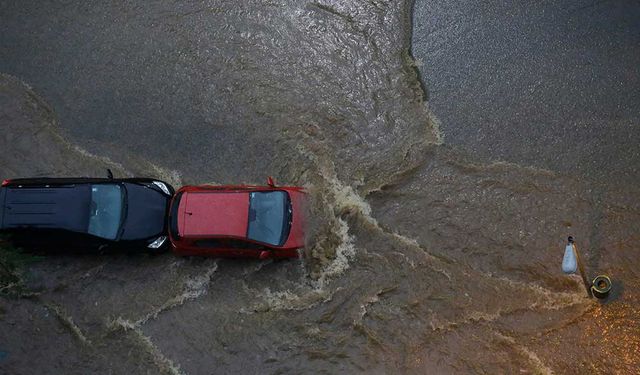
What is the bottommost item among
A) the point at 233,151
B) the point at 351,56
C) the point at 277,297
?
the point at 277,297

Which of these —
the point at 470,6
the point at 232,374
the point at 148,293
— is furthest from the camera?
the point at 470,6

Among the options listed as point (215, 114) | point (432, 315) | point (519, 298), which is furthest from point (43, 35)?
point (519, 298)

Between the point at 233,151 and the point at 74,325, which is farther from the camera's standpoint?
the point at 233,151

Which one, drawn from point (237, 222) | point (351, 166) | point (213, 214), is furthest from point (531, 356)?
point (213, 214)

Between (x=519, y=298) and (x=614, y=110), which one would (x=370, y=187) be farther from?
(x=614, y=110)

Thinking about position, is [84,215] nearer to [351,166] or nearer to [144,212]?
[144,212]

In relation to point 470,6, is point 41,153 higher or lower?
lower

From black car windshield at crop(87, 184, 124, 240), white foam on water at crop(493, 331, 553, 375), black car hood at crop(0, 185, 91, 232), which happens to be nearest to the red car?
black car windshield at crop(87, 184, 124, 240)
